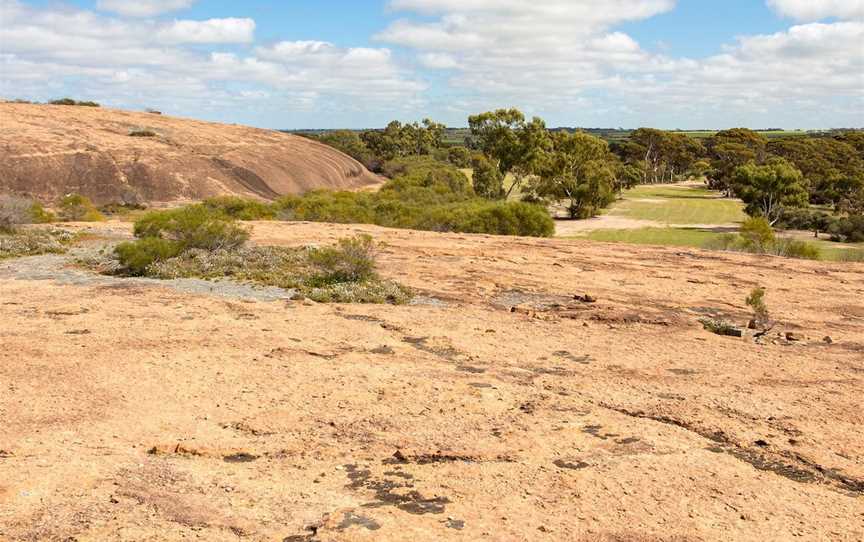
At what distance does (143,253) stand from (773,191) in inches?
1668

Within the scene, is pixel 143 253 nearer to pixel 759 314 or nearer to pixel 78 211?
pixel 759 314

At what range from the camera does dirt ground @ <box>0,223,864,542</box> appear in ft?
17.7

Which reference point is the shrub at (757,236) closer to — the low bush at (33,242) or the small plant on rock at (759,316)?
the small plant on rock at (759,316)

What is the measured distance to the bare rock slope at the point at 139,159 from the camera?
3158 cm

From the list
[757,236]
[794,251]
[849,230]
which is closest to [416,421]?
[794,251]

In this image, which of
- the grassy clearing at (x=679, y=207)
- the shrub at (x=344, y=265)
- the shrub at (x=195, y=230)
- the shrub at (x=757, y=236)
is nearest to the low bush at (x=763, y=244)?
the shrub at (x=757, y=236)

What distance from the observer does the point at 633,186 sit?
76.6 m

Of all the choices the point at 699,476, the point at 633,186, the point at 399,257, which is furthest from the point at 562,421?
the point at 633,186

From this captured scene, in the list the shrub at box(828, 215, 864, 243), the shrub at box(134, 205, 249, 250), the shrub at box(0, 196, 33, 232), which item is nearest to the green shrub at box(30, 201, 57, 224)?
the shrub at box(0, 196, 33, 232)

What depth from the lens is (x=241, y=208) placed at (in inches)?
1233

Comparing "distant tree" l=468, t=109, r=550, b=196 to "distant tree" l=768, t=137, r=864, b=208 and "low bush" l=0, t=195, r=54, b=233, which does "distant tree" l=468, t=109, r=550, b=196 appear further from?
"low bush" l=0, t=195, r=54, b=233

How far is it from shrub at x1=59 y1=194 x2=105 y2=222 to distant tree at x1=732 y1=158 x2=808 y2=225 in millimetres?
39681

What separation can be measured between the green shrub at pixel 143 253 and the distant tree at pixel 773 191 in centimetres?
3993

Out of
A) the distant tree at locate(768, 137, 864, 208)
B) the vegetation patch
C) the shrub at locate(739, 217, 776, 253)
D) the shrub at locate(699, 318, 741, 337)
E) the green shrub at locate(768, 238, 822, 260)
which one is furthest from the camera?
the distant tree at locate(768, 137, 864, 208)
